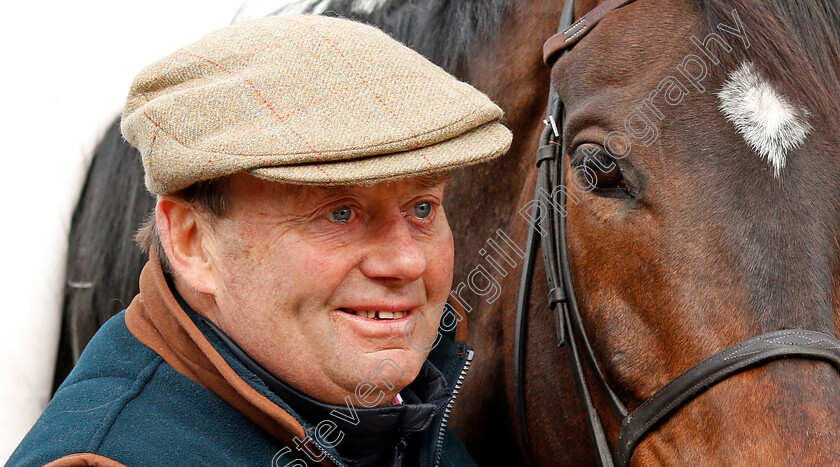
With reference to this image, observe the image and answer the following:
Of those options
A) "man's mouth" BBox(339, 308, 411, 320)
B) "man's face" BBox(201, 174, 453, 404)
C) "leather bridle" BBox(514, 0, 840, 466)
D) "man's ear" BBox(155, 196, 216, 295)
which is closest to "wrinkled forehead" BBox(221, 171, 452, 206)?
"man's face" BBox(201, 174, 453, 404)

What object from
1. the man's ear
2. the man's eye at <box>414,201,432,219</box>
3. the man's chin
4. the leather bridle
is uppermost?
the man's ear

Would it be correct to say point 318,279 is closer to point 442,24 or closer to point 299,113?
point 299,113

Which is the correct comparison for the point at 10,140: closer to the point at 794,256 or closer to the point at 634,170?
the point at 634,170

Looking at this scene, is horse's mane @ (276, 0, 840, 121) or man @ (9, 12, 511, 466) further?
horse's mane @ (276, 0, 840, 121)

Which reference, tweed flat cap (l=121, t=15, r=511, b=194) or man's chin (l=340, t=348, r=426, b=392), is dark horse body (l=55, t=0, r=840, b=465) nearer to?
tweed flat cap (l=121, t=15, r=511, b=194)

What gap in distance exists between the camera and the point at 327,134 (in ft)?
4.67

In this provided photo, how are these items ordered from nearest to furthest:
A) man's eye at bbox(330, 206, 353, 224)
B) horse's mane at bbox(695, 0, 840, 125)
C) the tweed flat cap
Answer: the tweed flat cap < man's eye at bbox(330, 206, 353, 224) < horse's mane at bbox(695, 0, 840, 125)

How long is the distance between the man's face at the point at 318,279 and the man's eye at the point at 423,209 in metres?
0.09

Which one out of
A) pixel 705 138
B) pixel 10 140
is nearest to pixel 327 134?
pixel 705 138

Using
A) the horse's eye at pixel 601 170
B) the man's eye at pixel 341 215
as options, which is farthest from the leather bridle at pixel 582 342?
the man's eye at pixel 341 215

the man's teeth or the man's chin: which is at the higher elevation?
the man's teeth

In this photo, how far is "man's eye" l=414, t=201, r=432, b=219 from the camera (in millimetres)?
1690

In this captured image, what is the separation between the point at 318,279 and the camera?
1502 millimetres

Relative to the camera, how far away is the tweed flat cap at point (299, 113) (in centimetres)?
141
